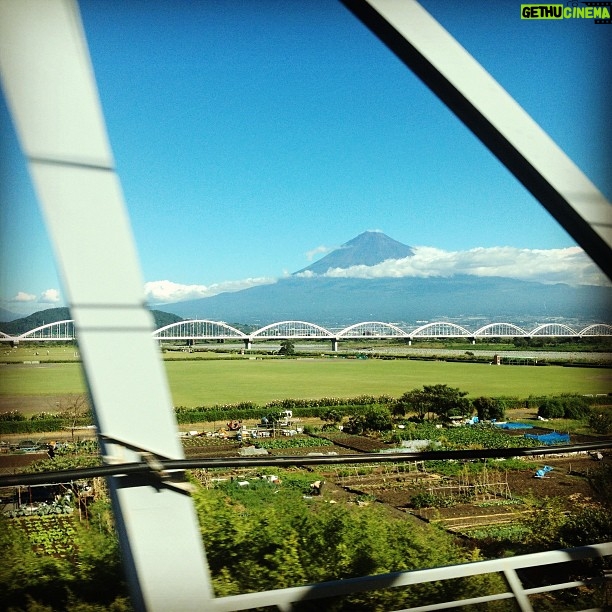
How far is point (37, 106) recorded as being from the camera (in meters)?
0.86

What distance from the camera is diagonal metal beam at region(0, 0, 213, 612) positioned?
30.6 inches

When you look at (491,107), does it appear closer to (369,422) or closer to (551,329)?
(551,329)

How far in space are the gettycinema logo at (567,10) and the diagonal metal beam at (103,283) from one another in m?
1.99

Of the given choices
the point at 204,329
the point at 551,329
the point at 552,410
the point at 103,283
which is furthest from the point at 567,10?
the point at 552,410

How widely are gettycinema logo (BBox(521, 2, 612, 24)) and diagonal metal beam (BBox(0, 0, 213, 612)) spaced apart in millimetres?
1992

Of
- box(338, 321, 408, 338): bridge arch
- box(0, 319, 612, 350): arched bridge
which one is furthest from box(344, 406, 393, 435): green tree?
box(338, 321, 408, 338): bridge arch

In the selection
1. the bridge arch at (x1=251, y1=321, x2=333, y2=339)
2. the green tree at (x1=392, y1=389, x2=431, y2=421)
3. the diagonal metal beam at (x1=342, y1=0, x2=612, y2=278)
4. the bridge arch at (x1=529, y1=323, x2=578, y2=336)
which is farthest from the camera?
the green tree at (x1=392, y1=389, x2=431, y2=421)

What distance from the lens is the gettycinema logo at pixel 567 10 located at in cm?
220

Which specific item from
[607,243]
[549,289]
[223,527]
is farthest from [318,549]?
[549,289]

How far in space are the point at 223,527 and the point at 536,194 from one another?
2.09m

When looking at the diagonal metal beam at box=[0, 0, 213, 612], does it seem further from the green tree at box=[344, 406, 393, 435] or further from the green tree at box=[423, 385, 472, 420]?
the green tree at box=[423, 385, 472, 420]

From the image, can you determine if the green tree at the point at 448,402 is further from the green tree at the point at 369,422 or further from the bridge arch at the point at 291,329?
the bridge arch at the point at 291,329

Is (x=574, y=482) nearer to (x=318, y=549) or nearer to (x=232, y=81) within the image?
(x=318, y=549)

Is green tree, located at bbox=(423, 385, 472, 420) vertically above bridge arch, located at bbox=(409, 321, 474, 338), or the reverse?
bridge arch, located at bbox=(409, 321, 474, 338)
